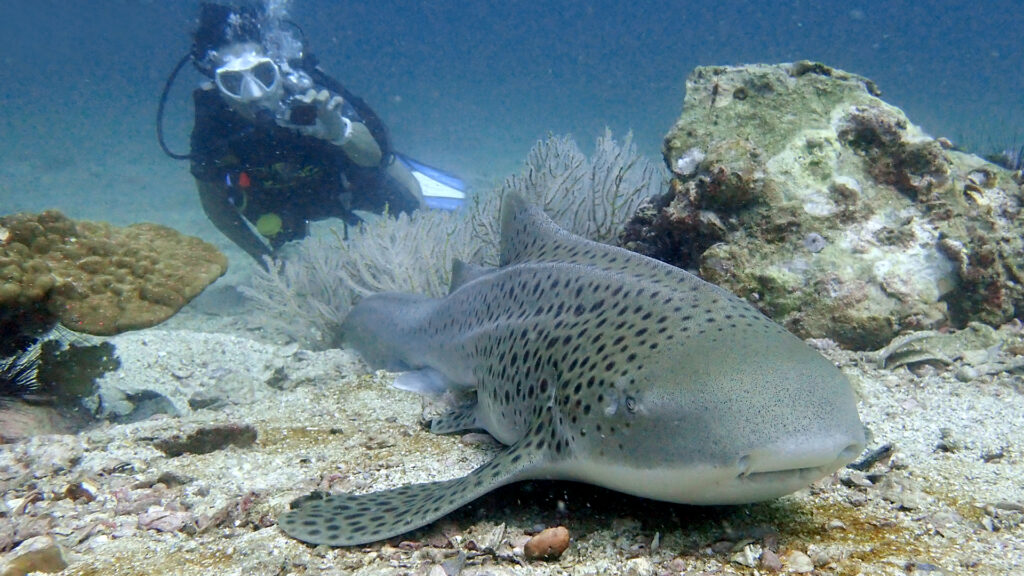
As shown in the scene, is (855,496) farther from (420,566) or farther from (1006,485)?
(420,566)

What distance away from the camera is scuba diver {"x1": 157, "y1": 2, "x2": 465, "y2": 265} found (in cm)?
989

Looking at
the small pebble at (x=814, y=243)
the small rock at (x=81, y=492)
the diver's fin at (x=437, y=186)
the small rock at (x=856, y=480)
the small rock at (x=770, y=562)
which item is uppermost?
the diver's fin at (x=437, y=186)

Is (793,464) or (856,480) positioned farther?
(856,480)

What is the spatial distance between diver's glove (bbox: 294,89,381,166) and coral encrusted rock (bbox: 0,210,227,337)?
5058 millimetres

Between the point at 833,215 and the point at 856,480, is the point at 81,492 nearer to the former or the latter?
the point at 856,480

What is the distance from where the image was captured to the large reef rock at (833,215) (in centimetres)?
427

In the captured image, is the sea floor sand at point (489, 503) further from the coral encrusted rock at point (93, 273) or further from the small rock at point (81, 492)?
the coral encrusted rock at point (93, 273)

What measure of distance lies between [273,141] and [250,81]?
1063 mm

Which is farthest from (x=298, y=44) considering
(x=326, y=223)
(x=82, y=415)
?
(x=82, y=415)

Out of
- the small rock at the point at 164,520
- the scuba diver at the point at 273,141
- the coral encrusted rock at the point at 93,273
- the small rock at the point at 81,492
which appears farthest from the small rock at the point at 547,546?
the scuba diver at the point at 273,141

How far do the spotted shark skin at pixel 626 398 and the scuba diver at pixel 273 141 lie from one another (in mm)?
6433

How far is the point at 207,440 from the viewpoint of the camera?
3439 mm

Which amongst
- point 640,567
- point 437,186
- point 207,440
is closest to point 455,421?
point 207,440

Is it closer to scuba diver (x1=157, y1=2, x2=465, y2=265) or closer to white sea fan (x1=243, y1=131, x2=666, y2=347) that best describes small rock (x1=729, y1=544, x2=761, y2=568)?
white sea fan (x1=243, y1=131, x2=666, y2=347)
